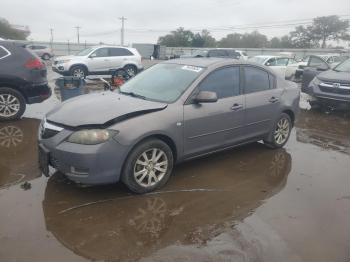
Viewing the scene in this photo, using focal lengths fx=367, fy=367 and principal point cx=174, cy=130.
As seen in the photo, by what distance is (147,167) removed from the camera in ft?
14.4

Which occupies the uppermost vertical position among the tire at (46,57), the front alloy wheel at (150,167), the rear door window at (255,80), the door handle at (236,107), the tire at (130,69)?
the tire at (46,57)

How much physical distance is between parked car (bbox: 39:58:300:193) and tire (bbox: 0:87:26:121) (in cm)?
337

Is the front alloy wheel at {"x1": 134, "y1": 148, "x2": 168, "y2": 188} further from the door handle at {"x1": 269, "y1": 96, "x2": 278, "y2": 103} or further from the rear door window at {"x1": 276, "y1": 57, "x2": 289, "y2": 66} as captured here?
the rear door window at {"x1": 276, "y1": 57, "x2": 289, "y2": 66}

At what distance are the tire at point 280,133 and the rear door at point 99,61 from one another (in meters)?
12.5

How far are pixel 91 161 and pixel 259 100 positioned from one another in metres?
2.99

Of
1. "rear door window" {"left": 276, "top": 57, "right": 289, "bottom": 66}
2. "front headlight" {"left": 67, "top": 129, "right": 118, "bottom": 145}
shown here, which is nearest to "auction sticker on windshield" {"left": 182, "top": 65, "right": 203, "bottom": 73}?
"front headlight" {"left": 67, "top": 129, "right": 118, "bottom": 145}

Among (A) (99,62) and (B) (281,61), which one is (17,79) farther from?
(B) (281,61)

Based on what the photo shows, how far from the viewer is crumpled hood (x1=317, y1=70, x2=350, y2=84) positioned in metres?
9.59

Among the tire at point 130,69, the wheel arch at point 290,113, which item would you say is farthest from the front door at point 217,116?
the tire at point 130,69

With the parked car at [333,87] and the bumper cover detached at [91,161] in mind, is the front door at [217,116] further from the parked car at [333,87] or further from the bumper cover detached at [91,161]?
the parked car at [333,87]

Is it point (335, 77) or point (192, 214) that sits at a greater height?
point (335, 77)

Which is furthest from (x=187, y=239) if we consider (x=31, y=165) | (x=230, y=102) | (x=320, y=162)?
(x=320, y=162)

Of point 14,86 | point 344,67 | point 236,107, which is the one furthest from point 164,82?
point 344,67

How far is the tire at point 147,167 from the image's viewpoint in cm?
422
